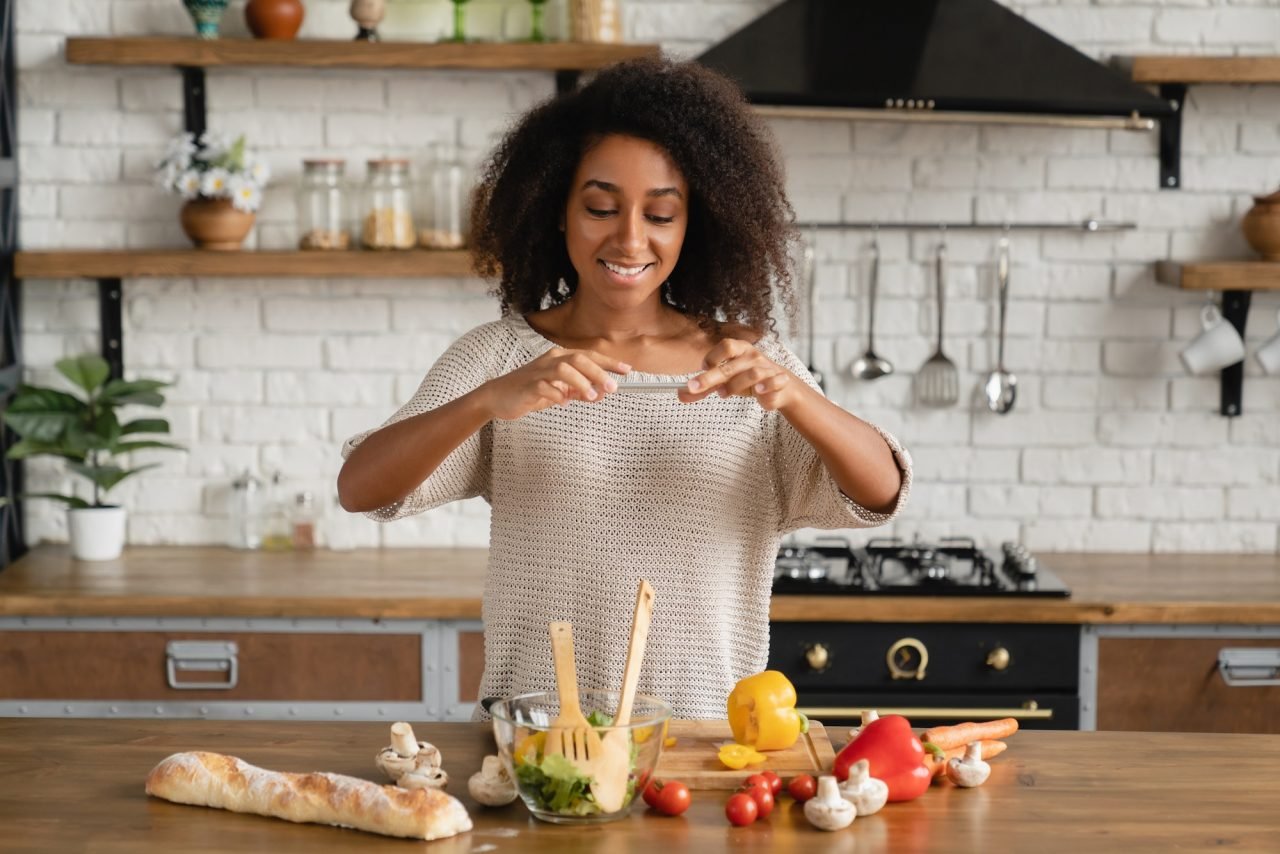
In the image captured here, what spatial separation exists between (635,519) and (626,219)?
400mm

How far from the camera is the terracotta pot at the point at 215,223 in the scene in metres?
3.51

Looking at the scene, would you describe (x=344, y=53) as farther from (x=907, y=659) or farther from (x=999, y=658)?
(x=999, y=658)

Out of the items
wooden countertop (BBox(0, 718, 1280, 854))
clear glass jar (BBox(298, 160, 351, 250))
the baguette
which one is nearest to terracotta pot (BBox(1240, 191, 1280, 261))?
wooden countertop (BBox(0, 718, 1280, 854))

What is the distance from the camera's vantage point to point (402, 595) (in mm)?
3221

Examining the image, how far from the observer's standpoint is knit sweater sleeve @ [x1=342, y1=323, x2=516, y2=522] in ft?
7.04

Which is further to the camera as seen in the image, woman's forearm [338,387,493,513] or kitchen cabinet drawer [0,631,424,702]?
kitchen cabinet drawer [0,631,424,702]

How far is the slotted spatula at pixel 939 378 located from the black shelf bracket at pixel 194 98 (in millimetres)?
1705

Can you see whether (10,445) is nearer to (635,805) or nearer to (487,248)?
(487,248)

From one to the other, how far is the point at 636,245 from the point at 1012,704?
1.53 metres

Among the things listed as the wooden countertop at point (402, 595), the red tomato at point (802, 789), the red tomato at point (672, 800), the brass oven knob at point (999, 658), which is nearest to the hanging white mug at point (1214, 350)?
the wooden countertop at point (402, 595)

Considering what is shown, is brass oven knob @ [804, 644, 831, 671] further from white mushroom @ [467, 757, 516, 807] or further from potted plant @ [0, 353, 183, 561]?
white mushroom @ [467, 757, 516, 807]

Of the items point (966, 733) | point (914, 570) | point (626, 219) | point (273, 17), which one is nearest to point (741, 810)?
point (966, 733)

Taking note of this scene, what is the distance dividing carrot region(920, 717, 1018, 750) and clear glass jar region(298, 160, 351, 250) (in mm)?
2101

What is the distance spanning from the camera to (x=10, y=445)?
12.0 ft
